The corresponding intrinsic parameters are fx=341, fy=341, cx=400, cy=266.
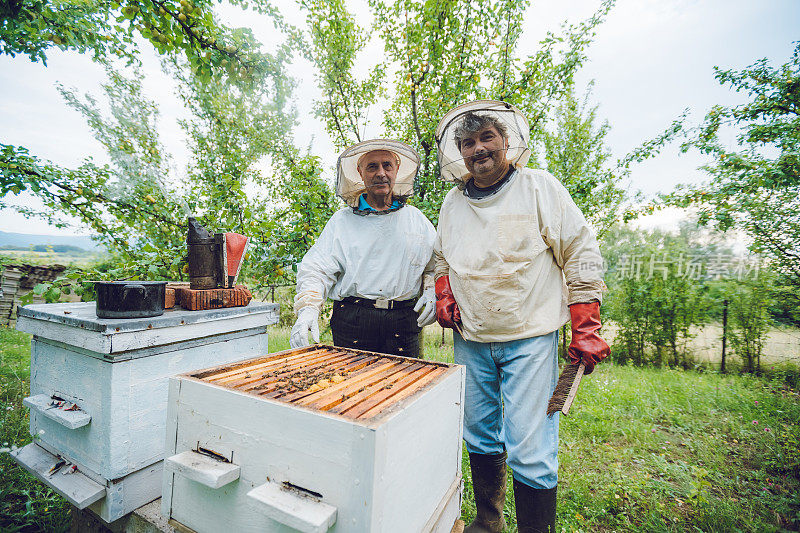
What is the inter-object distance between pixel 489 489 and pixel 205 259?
216 centimetres

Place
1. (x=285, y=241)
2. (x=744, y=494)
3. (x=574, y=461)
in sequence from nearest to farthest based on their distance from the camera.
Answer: (x=744, y=494) < (x=574, y=461) < (x=285, y=241)

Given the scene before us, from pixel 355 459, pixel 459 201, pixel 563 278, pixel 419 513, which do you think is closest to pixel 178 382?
pixel 355 459

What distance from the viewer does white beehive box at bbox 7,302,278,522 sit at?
4.52 feet

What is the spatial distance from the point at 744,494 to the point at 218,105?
7.43 metres

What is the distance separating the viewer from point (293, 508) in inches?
33.8

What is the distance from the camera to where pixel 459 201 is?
6.88 feet

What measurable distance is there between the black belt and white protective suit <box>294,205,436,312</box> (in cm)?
3

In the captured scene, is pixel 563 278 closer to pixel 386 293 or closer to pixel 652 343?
pixel 386 293

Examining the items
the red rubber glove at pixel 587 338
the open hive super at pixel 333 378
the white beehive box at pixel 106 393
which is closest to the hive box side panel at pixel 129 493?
the white beehive box at pixel 106 393

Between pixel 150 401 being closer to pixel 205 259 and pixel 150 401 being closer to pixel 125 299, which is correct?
pixel 125 299

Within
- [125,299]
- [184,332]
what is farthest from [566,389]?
[125,299]

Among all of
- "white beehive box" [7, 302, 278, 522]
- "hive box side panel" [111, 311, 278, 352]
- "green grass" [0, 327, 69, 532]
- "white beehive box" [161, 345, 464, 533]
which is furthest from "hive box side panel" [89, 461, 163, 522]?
"green grass" [0, 327, 69, 532]

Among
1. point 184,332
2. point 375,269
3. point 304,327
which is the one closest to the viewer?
point 184,332

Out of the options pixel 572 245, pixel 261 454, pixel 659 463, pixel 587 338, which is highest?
pixel 572 245
